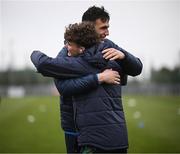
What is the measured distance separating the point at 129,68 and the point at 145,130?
11989mm

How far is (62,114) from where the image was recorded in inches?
179

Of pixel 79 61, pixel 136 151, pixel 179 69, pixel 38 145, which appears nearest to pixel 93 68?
pixel 79 61

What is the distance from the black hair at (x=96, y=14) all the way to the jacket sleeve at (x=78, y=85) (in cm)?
71

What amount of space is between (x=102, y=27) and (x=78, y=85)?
71 cm

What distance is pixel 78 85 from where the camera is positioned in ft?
13.6

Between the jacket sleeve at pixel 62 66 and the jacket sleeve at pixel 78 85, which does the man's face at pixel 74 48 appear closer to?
the jacket sleeve at pixel 62 66

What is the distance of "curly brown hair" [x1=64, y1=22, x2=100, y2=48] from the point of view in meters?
4.18

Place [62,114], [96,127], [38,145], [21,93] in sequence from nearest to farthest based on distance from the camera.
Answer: [96,127]
[62,114]
[38,145]
[21,93]

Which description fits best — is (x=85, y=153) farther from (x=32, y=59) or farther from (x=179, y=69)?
(x=179, y=69)

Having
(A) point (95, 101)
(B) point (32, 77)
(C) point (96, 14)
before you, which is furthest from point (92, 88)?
(B) point (32, 77)

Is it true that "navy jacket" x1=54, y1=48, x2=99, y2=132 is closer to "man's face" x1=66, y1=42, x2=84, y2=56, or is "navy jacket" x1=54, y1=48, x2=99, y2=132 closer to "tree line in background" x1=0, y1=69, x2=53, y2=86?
"man's face" x1=66, y1=42, x2=84, y2=56

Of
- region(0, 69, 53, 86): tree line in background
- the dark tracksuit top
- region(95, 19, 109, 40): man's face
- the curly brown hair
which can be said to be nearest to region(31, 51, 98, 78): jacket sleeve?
the dark tracksuit top

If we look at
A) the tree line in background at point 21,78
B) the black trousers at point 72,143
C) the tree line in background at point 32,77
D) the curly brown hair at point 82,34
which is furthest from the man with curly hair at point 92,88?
the tree line in background at point 21,78

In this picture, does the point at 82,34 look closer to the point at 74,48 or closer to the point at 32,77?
the point at 74,48
